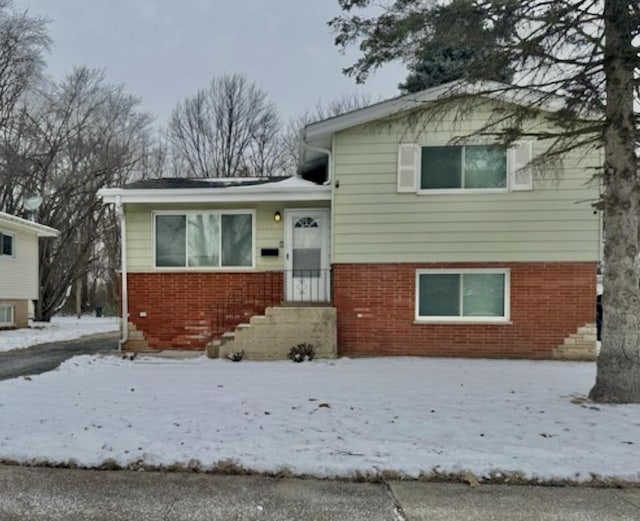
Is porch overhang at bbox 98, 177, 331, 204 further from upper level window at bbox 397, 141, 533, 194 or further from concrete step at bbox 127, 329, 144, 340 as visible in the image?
concrete step at bbox 127, 329, 144, 340

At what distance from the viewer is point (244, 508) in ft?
10.4

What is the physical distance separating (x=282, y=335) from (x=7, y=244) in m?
12.8

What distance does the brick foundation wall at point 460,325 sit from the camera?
9.44m

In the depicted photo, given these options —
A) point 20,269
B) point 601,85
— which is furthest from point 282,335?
point 20,269

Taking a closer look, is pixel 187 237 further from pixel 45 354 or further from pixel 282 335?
pixel 45 354

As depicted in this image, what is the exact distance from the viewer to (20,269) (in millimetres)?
17734

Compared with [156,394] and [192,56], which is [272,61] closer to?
[192,56]

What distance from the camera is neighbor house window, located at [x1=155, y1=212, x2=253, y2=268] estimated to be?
34.8 ft

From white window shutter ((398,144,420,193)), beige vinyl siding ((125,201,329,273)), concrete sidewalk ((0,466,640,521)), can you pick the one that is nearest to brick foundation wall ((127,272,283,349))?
beige vinyl siding ((125,201,329,273))

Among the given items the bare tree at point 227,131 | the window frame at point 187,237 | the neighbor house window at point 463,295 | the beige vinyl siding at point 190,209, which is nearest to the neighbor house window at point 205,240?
the window frame at point 187,237

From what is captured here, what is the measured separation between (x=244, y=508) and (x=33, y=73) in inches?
984

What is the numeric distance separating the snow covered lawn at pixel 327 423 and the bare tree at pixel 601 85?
2.62 ft

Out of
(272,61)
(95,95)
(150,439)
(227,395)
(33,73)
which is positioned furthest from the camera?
(272,61)

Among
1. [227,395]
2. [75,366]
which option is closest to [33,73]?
[75,366]
